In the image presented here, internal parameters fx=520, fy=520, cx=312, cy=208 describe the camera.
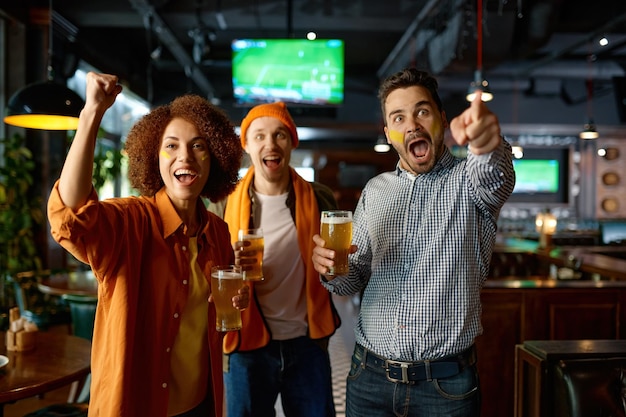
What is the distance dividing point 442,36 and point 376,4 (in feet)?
3.05

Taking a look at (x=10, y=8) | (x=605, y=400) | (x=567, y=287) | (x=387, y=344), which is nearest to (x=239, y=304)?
(x=387, y=344)

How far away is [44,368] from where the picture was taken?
218 cm

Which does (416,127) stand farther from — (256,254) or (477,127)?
(256,254)

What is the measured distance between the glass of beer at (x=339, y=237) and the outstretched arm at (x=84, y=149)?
0.79 m

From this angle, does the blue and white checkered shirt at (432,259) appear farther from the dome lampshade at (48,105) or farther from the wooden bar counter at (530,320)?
the dome lampshade at (48,105)

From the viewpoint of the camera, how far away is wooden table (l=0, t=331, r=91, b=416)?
195cm

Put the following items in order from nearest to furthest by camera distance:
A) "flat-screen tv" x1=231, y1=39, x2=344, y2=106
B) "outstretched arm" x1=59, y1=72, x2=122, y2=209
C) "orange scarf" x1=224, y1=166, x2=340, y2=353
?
"outstretched arm" x1=59, y1=72, x2=122, y2=209 < "orange scarf" x1=224, y1=166, x2=340, y2=353 < "flat-screen tv" x1=231, y1=39, x2=344, y2=106

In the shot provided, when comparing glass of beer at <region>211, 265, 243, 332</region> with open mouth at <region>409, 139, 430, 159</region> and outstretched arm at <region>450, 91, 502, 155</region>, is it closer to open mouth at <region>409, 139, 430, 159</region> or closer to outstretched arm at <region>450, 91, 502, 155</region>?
open mouth at <region>409, 139, 430, 159</region>

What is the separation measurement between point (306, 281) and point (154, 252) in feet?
2.76

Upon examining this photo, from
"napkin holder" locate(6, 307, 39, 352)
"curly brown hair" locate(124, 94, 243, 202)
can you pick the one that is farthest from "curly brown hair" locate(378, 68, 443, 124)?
"napkin holder" locate(6, 307, 39, 352)

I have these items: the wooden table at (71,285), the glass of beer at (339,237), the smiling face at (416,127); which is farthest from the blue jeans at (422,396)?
the wooden table at (71,285)

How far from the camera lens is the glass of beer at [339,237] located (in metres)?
1.77

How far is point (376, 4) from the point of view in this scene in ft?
21.5

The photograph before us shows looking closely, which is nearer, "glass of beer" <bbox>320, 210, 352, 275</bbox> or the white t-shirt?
"glass of beer" <bbox>320, 210, 352, 275</bbox>
